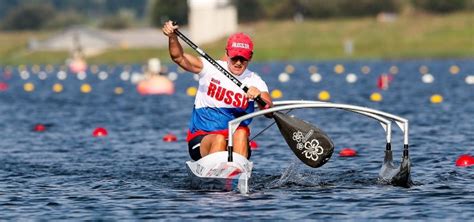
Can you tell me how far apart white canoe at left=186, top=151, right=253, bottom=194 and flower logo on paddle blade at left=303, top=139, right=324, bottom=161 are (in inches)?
35.9

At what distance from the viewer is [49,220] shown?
1616cm

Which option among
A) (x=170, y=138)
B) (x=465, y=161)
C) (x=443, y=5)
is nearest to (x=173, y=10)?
(x=443, y=5)

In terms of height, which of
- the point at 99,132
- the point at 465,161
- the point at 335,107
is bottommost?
the point at 465,161

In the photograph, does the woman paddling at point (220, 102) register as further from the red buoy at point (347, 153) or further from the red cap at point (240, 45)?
the red buoy at point (347, 153)

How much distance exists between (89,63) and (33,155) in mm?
96595

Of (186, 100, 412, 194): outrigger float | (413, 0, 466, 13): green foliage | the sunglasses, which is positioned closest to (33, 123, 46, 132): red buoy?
(186, 100, 412, 194): outrigger float

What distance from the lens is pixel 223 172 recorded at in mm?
18391

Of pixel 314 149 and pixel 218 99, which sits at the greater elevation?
pixel 218 99

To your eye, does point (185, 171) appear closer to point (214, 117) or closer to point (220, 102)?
point (214, 117)

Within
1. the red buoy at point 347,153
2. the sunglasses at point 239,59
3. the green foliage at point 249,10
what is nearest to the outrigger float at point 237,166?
the sunglasses at point 239,59

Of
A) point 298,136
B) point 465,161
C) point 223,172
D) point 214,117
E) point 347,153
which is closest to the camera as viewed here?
point 223,172

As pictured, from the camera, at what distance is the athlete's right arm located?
18078mm

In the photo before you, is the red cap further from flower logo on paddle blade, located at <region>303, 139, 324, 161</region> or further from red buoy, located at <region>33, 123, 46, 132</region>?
red buoy, located at <region>33, 123, 46, 132</region>

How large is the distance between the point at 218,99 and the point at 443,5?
120 meters
